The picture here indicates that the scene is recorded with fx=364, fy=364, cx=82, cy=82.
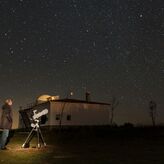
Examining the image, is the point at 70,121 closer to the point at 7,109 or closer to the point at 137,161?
the point at 7,109

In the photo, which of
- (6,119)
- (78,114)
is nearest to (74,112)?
(78,114)

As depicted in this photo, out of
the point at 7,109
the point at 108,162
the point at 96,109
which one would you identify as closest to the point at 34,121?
the point at 7,109

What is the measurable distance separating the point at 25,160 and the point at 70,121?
43739mm

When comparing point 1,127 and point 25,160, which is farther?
point 1,127

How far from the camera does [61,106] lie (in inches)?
2138

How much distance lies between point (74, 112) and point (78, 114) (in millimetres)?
709

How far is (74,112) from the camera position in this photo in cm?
5512

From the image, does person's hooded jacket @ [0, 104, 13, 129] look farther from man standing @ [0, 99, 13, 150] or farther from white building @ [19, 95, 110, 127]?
white building @ [19, 95, 110, 127]

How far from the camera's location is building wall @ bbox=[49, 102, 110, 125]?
5362cm

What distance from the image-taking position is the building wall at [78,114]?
53625 millimetres

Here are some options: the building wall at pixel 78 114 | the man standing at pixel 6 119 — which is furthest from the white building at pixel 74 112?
the man standing at pixel 6 119

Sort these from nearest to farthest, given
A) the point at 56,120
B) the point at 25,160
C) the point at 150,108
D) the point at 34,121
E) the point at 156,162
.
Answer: the point at 156,162
the point at 25,160
the point at 34,121
the point at 56,120
the point at 150,108

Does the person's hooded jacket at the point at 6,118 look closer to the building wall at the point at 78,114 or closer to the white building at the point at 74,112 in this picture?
the white building at the point at 74,112

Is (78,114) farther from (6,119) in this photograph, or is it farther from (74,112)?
(6,119)
